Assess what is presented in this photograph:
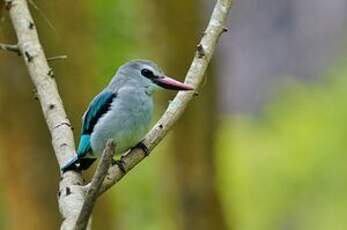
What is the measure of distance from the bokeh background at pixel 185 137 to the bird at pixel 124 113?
6.34 feet

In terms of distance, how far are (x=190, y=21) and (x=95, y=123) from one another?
3.50 metres

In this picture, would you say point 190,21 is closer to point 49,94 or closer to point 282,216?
point 49,94

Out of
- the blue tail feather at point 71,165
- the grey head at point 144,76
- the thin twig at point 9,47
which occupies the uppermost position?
the grey head at point 144,76

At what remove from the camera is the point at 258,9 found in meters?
17.5

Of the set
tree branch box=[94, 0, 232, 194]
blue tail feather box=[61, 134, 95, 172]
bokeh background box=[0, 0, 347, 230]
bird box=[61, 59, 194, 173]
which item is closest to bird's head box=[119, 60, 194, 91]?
bird box=[61, 59, 194, 173]

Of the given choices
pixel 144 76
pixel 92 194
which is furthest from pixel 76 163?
pixel 92 194

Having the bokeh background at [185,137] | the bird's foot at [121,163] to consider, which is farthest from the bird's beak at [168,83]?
the bokeh background at [185,137]

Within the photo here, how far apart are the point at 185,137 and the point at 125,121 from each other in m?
3.35

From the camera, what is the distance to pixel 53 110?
11.1 ft

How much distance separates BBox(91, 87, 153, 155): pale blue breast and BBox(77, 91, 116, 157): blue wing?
0.02 meters

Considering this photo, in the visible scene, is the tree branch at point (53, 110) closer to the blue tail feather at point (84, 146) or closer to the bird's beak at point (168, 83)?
the blue tail feather at point (84, 146)

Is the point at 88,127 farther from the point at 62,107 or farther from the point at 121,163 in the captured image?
the point at 62,107

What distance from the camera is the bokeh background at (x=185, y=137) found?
5.50 metres

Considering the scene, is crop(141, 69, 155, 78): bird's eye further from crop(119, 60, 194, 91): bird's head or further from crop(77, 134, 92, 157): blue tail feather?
crop(77, 134, 92, 157): blue tail feather
